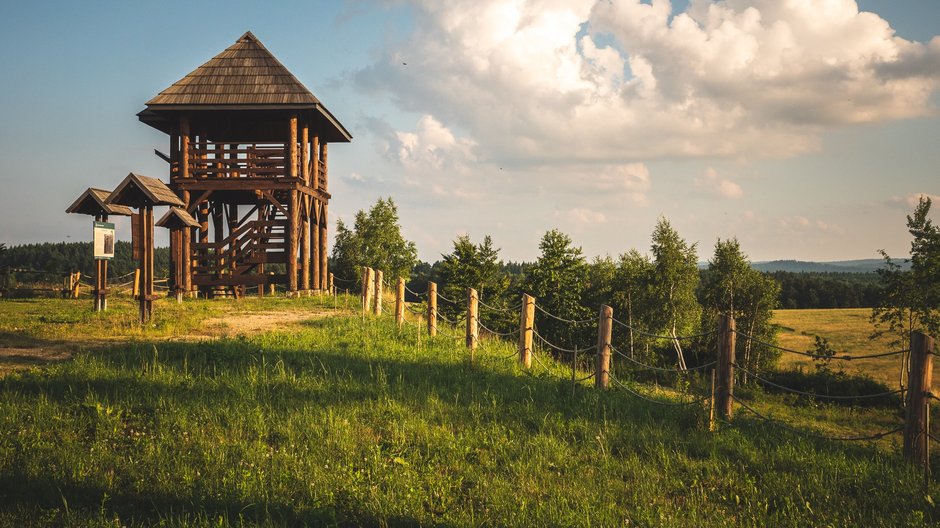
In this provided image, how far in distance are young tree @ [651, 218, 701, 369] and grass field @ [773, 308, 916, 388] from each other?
34.4 ft

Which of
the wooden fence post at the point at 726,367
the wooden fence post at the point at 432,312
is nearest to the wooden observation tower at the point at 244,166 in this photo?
the wooden fence post at the point at 432,312

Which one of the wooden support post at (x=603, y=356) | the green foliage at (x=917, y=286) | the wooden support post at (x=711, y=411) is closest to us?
the wooden support post at (x=711, y=411)

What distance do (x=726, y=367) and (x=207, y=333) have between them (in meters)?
10.5

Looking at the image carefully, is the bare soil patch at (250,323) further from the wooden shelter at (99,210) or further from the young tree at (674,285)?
the young tree at (674,285)

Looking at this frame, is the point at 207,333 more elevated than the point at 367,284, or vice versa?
the point at 367,284

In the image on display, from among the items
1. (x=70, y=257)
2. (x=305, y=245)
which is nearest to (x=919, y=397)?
(x=305, y=245)

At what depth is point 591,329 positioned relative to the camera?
51.9 m

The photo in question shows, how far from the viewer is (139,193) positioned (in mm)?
14992

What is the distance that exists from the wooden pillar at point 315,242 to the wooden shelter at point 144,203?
9.62 metres

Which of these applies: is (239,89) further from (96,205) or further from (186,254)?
(96,205)

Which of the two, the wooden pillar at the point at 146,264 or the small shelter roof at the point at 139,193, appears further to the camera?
the small shelter roof at the point at 139,193

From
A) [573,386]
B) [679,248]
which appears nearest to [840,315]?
[679,248]

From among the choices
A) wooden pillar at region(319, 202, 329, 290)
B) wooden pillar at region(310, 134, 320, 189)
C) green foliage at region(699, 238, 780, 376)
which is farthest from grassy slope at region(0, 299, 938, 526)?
green foliage at region(699, 238, 780, 376)

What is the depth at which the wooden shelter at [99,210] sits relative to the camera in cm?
1505
